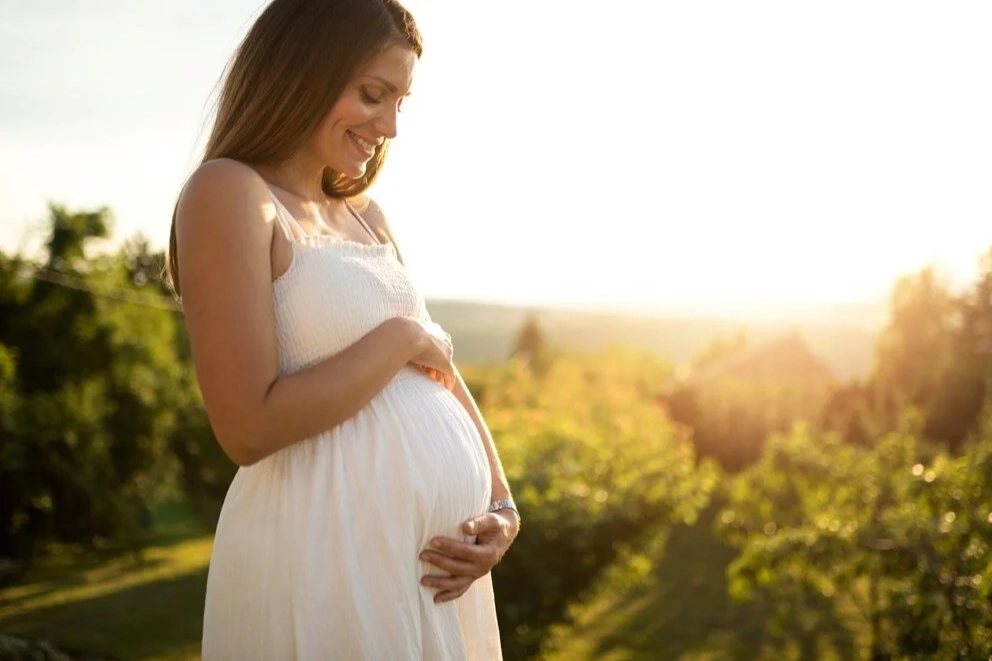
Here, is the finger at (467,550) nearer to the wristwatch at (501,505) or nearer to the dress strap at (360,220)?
the wristwatch at (501,505)

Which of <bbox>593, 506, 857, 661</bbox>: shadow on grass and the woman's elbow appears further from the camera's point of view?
<bbox>593, 506, 857, 661</bbox>: shadow on grass

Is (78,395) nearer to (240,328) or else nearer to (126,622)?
(126,622)

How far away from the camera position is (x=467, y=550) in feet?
5.90

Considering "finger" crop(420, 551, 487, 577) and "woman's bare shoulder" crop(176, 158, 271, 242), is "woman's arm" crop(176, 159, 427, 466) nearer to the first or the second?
"woman's bare shoulder" crop(176, 158, 271, 242)

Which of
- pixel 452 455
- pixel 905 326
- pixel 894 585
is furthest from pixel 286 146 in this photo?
pixel 905 326

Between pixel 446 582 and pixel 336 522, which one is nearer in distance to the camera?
pixel 336 522

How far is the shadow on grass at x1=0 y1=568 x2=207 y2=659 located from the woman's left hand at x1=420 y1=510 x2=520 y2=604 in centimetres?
746

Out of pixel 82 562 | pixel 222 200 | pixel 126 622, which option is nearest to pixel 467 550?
pixel 222 200

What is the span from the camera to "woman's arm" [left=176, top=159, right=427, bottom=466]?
158cm

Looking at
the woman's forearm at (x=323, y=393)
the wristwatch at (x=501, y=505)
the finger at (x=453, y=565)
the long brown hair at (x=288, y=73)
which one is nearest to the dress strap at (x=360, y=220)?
the long brown hair at (x=288, y=73)

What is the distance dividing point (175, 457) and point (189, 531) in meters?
3.16

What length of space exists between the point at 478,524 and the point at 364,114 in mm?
801

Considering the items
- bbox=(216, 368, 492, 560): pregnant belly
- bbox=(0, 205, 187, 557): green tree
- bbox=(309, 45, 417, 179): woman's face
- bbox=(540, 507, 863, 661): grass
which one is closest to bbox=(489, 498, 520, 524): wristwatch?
bbox=(216, 368, 492, 560): pregnant belly

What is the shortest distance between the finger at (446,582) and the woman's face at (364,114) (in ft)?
2.54
